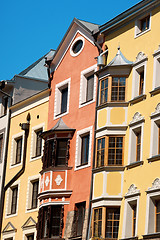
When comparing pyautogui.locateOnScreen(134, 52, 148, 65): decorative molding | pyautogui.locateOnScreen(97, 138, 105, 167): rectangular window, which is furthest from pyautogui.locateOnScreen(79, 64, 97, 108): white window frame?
pyautogui.locateOnScreen(134, 52, 148, 65): decorative molding

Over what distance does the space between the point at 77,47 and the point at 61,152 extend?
6810 millimetres

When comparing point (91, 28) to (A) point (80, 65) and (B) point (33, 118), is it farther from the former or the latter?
(B) point (33, 118)

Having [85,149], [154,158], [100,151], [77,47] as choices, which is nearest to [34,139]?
[85,149]

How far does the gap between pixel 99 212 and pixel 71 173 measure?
16.5ft

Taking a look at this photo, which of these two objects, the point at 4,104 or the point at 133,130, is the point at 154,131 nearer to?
the point at 133,130

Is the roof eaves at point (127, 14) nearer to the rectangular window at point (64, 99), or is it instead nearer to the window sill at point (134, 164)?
the rectangular window at point (64, 99)

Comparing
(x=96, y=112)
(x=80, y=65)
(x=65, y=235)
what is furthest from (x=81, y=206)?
(x=80, y=65)

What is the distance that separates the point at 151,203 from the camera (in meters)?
33.3

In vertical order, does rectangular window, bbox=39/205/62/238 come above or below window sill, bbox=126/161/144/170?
below

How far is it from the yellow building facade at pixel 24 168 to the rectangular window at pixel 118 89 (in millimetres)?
8398

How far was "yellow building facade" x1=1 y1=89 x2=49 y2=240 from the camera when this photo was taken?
147 feet

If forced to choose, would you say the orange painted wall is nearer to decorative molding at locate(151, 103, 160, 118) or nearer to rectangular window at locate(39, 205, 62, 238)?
rectangular window at locate(39, 205, 62, 238)

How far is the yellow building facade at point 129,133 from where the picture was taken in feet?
112

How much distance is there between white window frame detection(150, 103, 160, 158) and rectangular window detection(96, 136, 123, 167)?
2710mm
